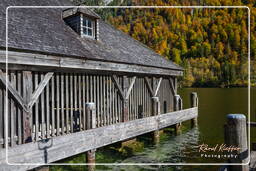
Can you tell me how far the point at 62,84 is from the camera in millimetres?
8727

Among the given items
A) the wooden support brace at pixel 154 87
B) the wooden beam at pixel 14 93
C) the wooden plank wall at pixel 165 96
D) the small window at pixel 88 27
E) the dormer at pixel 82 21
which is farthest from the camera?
the wooden plank wall at pixel 165 96

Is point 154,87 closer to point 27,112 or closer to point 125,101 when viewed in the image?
point 125,101

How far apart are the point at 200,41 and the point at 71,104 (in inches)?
2303

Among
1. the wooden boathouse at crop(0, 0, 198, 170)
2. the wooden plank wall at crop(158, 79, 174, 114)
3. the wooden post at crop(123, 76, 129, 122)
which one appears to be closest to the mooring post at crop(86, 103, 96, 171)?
the wooden boathouse at crop(0, 0, 198, 170)

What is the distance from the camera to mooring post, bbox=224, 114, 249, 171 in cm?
445

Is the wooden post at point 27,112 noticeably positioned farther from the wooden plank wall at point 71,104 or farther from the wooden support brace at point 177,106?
the wooden support brace at point 177,106

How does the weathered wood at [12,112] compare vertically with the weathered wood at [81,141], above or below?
above

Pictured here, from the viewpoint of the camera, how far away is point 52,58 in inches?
311

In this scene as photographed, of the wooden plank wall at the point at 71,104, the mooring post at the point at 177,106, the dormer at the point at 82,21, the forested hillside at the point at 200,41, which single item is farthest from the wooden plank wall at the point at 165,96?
the forested hillside at the point at 200,41

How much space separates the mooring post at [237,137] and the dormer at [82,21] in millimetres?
8198

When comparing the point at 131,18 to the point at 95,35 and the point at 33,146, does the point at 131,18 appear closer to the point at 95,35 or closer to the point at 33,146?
the point at 95,35

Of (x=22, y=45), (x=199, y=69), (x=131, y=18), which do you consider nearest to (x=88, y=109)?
(x=22, y=45)

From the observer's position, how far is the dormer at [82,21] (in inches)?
436

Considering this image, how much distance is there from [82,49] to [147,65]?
154 inches
